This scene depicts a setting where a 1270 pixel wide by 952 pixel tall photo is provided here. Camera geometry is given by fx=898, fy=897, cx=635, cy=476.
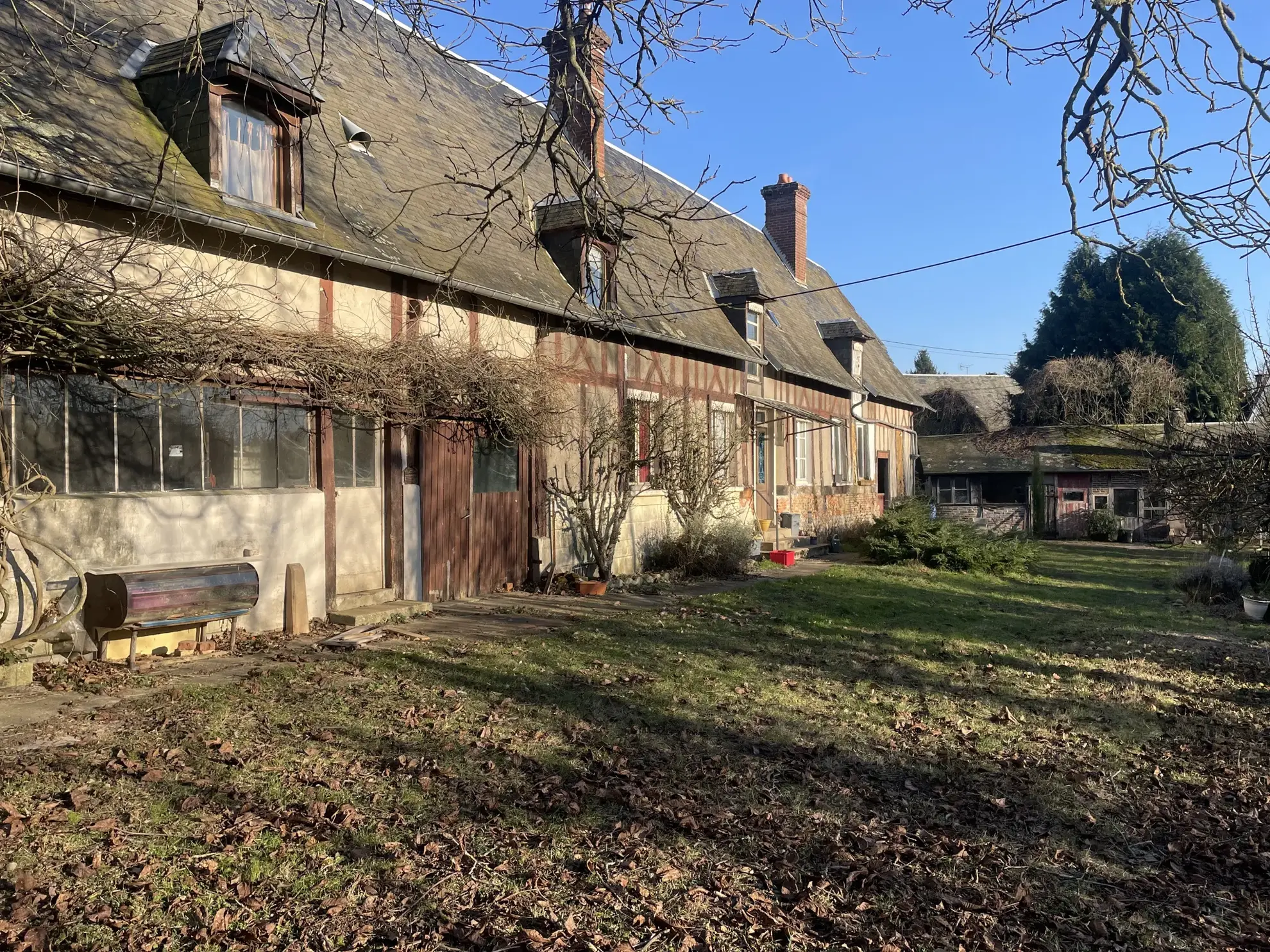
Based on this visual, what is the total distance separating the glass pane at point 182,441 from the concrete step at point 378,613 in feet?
6.12

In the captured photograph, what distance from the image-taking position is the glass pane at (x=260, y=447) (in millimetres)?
8289

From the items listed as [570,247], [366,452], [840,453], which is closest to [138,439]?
[366,452]

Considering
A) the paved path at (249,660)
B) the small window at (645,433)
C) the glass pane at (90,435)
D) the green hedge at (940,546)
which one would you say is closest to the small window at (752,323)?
the small window at (645,433)

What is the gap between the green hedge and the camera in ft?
53.6

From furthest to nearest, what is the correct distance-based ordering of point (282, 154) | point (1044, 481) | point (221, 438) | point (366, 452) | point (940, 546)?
point (1044, 481)
point (940, 546)
point (366, 452)
point (282, 154)
point (221, 438)

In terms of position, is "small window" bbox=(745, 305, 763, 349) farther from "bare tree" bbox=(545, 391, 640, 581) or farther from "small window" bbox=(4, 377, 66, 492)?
"small window" bbox=(4, 377, 66, 492)

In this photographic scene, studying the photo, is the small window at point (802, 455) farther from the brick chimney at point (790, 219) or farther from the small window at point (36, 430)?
the small window at point (36, 430)

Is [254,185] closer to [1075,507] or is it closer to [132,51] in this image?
[132,51]

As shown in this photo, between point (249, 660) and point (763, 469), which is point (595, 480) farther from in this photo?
point (249, 660)

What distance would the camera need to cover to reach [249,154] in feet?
28.0

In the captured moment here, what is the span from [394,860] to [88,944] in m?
1.11

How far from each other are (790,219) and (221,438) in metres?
20.3

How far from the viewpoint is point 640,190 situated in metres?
18.5

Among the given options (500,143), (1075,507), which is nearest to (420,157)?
(500,143)
